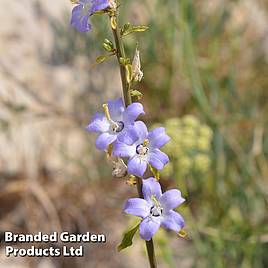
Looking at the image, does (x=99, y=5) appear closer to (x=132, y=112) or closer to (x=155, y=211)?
(x=132, y=112)

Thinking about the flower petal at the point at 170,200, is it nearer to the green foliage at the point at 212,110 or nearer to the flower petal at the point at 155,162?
the flower petal at the point at 155,162

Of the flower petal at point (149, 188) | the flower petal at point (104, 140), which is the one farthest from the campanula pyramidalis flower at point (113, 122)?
the flower petal at point (149, 188)

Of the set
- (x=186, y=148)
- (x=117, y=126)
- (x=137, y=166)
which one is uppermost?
(x=186, y=148)

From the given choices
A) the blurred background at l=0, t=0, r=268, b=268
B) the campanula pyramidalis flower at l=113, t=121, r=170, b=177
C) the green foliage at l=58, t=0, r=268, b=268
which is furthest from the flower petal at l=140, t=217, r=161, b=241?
the blurred background at l=0, t=0, r=268, b=268

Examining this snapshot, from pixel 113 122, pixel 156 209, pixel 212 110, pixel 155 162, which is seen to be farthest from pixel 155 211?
pixel 212 110

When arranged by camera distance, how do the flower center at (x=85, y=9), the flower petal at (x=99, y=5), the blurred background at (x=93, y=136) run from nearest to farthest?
the flower petal at (x=99, y=5) < the flower center at (x=85, y=9) < the blurred background at (x=93, y=136)

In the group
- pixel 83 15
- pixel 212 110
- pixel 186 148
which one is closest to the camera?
pixel 83 15

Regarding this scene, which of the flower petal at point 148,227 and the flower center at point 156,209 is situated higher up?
the flower center at point 156,209
